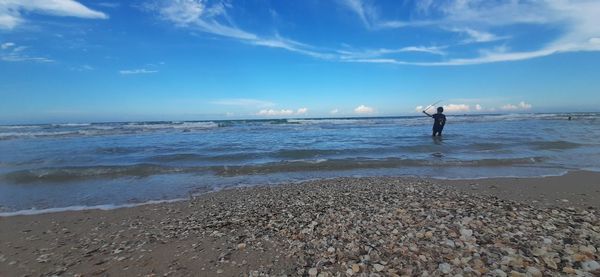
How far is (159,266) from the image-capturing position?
4617 mm

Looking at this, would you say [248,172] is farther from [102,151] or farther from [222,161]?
[102,151]

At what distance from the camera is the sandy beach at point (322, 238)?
420cm

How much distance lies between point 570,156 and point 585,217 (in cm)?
1176

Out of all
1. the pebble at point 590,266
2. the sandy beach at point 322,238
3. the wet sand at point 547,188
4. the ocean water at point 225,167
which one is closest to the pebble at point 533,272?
the sandy beach at point 322,238

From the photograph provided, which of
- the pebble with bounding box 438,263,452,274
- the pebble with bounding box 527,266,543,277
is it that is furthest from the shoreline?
the pebble with bounding box 438,263,452,274

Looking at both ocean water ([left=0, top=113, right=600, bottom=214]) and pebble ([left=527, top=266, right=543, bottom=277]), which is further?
ocean water ([left=0, top=113, right=600, bottom=214])

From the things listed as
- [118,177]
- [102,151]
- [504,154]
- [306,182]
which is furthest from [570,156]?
[102,151]

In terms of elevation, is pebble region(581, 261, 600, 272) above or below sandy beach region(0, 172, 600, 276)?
above

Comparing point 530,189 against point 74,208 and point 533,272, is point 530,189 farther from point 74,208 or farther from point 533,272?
point 74,208

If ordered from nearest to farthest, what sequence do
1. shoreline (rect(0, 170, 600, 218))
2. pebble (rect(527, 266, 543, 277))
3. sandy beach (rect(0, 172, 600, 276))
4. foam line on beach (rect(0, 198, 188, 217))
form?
1. pebble (rect(527, 266, 543, 277))
2. sandy beach (rect(0, 172, 600, 276))
3. shoreline (rect(0, 170, 600, 218))
4. foam line on beach (rect(0, 198, 188, 217))

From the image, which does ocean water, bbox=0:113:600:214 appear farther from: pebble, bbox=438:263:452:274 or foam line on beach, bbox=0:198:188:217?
pebble, bbox=438:263:452:274

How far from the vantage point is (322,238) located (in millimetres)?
5082

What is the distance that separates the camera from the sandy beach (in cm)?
420

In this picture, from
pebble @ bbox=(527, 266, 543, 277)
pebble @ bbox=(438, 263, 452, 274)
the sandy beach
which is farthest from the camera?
the sandy beach
